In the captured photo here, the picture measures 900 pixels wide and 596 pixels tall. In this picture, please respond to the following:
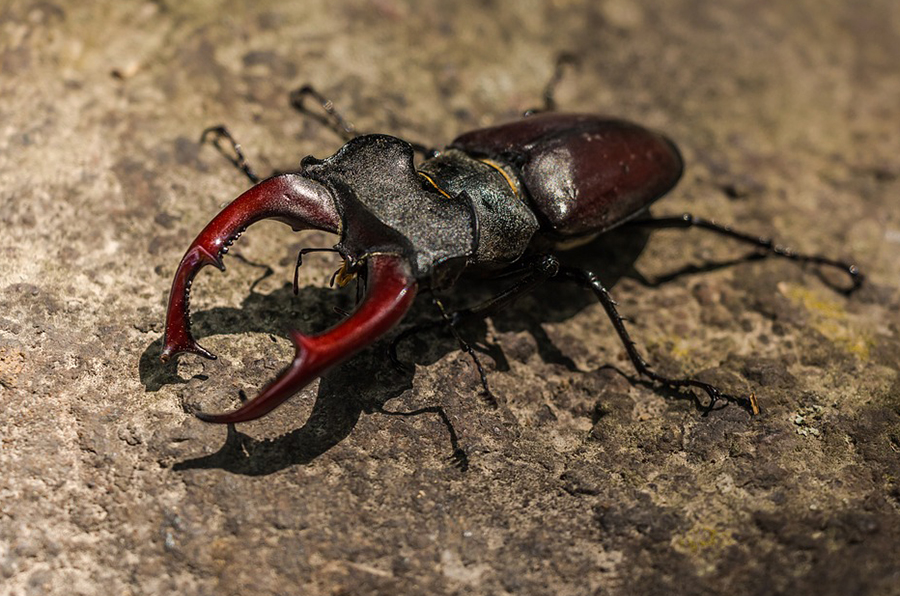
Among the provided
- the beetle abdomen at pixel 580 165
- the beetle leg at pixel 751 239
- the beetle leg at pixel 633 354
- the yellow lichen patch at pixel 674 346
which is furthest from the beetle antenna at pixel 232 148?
the yellow lichen patch at pixel 674 346

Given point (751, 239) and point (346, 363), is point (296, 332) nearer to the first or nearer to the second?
point (346, 363)

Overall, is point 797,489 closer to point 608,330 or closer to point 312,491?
point 608,330

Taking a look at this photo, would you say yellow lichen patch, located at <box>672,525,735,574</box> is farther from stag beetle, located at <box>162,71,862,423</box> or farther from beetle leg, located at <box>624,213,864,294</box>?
beetle leg, located at <box>624,213,864,294</box>

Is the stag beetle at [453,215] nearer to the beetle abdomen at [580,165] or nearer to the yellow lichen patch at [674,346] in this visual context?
the beetle abdomen at [580,165]

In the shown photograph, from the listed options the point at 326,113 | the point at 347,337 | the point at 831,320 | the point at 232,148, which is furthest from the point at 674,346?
the point at 232,148

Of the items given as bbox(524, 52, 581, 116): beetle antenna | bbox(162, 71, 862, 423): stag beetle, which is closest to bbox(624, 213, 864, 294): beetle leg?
bbox(162, 71, 862, 423): stag beetle
